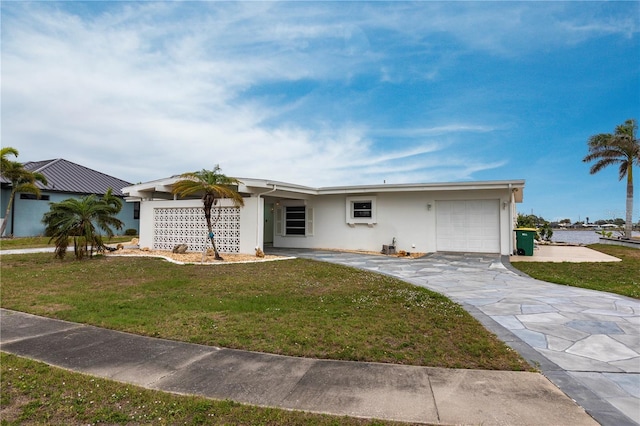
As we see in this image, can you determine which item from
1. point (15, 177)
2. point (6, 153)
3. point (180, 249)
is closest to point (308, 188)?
point (180, 249)

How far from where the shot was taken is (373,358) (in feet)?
11.6

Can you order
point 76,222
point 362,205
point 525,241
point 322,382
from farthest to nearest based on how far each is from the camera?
point 362,205, point 525,241, point 76,222, point 322,382

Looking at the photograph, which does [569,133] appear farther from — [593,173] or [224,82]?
[224,82]

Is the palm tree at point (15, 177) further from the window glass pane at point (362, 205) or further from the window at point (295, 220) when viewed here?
the window glass pane at point (362, 205)

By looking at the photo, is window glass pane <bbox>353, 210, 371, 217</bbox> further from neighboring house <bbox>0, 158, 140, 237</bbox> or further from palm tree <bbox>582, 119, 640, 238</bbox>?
palm tree <bbox>582, 119, 640, 238</bbox>

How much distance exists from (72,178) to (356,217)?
21.8 metres

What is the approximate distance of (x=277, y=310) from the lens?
5.34 m

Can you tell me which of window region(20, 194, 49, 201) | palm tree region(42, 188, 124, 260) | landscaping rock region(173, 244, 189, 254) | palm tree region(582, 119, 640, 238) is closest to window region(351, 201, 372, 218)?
landscaping rock region(173, 244, 189, 254)

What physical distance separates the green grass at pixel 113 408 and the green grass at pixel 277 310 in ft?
3.78

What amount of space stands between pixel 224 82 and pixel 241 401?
41.6ft

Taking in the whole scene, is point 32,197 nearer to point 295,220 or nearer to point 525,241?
point 295,220

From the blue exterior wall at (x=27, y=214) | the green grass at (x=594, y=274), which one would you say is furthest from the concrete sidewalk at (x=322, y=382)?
the blue exterior wall at (x=27, y=214)

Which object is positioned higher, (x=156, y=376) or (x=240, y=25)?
(x=240, y=25)

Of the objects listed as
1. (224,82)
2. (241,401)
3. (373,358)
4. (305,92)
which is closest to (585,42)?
(305,92)
